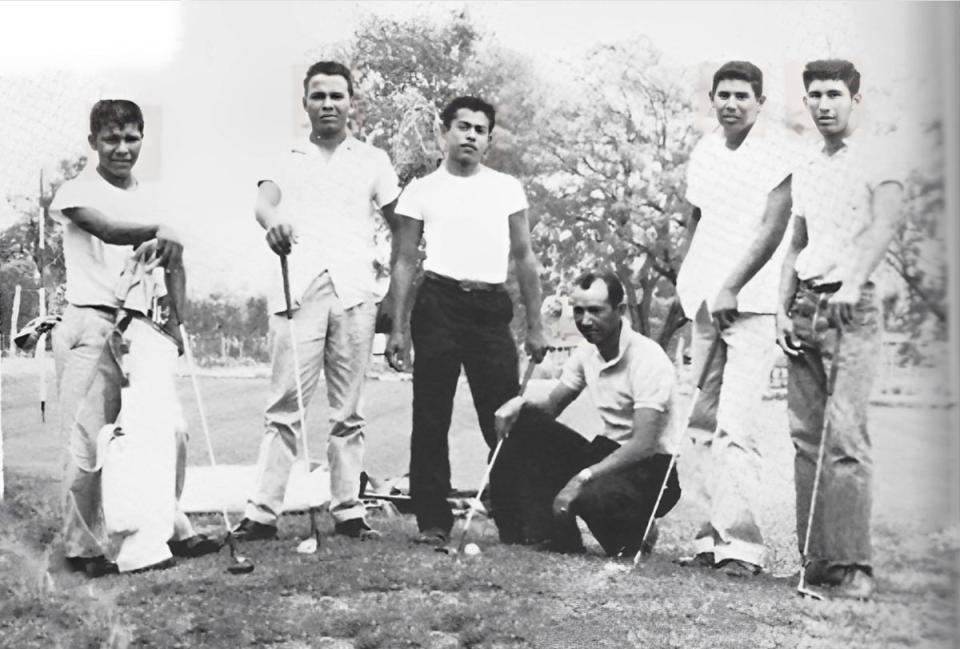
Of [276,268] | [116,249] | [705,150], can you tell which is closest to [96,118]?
[116,249]

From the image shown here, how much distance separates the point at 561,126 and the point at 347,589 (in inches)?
75.4

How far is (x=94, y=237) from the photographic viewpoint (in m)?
4.26

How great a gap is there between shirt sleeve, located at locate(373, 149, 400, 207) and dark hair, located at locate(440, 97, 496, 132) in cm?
26

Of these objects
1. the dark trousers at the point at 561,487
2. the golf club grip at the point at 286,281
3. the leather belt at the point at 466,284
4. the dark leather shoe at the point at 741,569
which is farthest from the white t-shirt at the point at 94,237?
the dark leather shoe at the point at 741,569

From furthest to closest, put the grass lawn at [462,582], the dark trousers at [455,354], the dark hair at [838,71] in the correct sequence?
the dark trousers at [455,354]
the dark hair at [838,71]
the grass lawn at [462,582]

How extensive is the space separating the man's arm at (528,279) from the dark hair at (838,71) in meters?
1.20

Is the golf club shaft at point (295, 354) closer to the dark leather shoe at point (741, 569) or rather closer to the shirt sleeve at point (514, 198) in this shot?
the shirt sleeve at point (514, 198)

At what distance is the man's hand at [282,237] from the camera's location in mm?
4188

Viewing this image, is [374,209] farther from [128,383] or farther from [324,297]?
[128,383]

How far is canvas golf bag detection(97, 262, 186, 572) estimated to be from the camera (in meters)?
4.21

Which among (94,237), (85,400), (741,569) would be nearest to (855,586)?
(741,569)

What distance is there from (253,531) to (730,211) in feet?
7.13

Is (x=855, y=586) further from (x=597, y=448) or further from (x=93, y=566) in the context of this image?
(x=93, y=566)

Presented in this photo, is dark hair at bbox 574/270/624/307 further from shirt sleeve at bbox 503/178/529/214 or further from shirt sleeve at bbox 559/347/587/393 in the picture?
shirt sleeve at bbox 503/178/529/214
